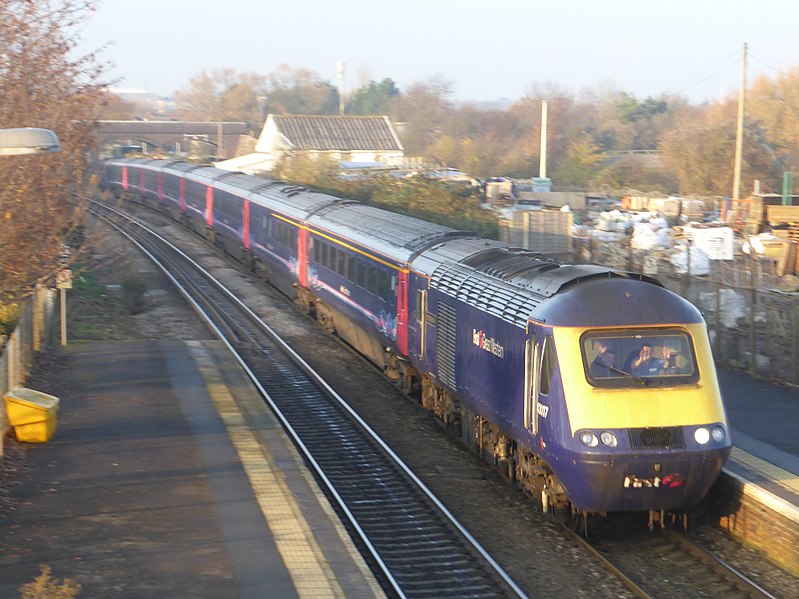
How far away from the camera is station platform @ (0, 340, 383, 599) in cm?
944

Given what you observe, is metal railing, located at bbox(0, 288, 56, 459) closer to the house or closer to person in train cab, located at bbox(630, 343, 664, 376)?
person in train cab, located at bbox(630, 343, 664, 376)

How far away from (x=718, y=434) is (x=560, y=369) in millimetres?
1763

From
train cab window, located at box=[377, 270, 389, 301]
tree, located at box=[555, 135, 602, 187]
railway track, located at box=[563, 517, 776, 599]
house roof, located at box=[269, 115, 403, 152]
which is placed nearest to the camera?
railway track, located at box=[563, 517, 776, 599]

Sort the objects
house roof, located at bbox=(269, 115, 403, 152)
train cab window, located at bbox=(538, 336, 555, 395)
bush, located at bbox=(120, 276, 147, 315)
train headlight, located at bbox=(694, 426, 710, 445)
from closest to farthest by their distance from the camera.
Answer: train headlight, located at bbox=(694, 426, 710, 445), train cab window, located at bbox=(538, 336, 555, 395), bush, located at bbox=(120, 276, 147, 315), house roof, located at bbox=(269, 115, 403, 152)

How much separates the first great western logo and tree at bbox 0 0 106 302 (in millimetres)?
6256

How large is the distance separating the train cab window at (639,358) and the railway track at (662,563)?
189cm

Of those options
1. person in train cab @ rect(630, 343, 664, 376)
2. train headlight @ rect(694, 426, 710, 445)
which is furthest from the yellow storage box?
train headlight @ rect(694, 426, 710, 445)

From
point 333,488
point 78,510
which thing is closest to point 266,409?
point 333,488

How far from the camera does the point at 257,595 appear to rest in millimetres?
9000

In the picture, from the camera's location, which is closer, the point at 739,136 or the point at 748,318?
the point at 748,318

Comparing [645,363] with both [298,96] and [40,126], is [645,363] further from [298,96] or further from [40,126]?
[298,96]

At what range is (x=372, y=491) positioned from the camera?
13133mm

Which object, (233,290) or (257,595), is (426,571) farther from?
(233,290)

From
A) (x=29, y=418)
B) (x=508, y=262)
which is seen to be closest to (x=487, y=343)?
(x=508, y=262)
